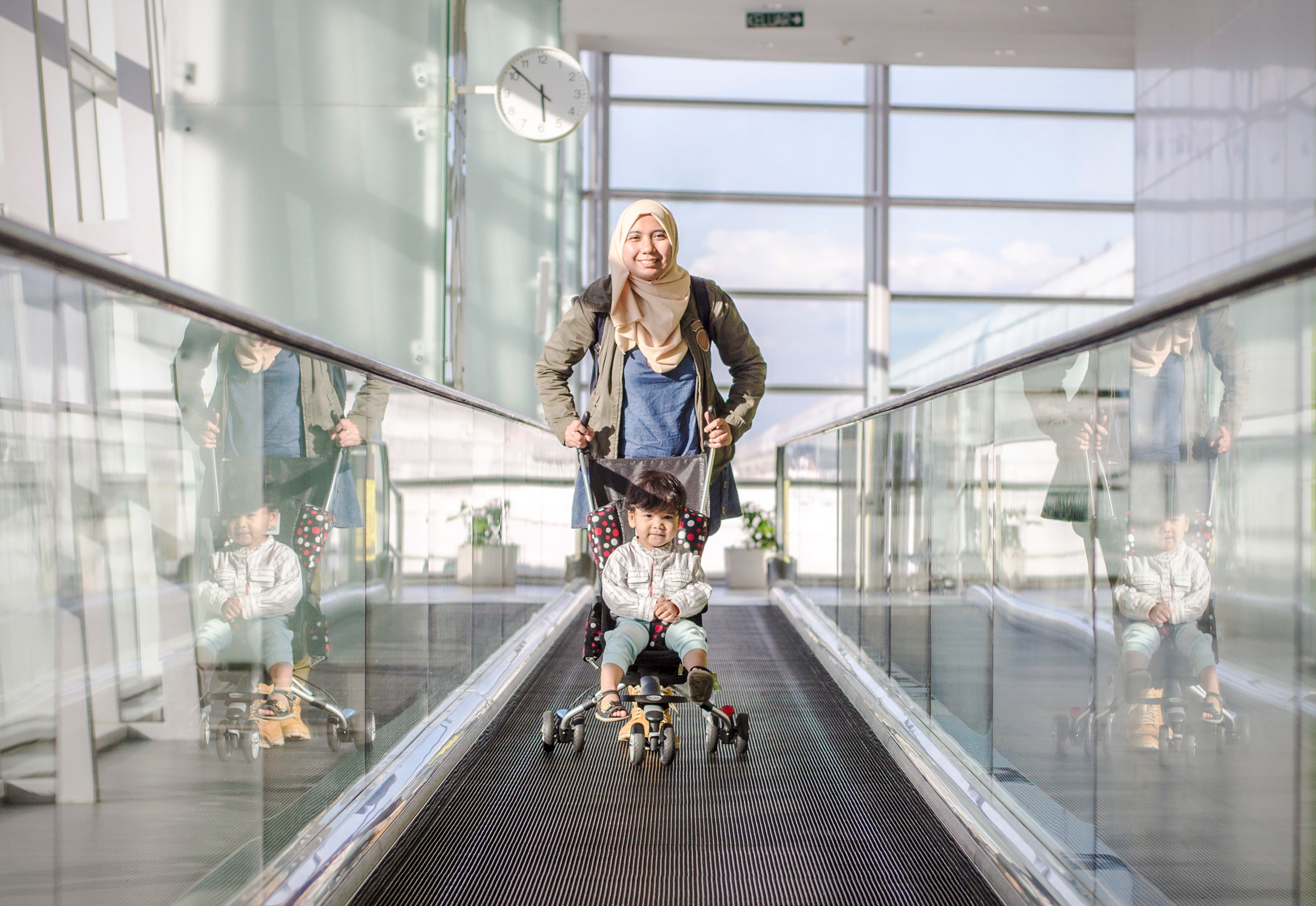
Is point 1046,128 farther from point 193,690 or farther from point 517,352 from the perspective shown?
point 193,690

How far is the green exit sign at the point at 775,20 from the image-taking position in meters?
8.70

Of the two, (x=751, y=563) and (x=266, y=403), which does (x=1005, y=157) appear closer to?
(x=751, y=563)

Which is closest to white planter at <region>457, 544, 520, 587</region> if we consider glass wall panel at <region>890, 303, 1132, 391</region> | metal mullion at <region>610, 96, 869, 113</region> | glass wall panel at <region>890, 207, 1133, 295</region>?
glass wall panel at <region>890, 303, 1132, 391</region>

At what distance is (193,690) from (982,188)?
9706 mm

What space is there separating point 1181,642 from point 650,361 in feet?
5.92

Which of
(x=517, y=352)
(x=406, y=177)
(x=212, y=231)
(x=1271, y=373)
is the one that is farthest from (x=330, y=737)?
(x=517, y=352)

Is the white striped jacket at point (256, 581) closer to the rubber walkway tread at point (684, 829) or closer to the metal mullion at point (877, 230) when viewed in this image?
the rubber walkway tread at point (684, 829)

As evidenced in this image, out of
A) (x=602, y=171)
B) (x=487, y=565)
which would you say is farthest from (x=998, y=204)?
(x=487, y=565)

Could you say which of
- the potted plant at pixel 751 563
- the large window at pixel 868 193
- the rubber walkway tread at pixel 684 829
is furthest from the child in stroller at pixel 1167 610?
the large window at pixel 868 193

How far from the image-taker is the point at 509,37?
287 inches

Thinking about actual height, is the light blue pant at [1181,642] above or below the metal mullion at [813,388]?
below

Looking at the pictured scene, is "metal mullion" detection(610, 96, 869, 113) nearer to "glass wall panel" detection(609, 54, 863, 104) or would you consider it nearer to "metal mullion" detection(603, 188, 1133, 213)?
"glass wall panel" detection(609, 54, 863, 104)

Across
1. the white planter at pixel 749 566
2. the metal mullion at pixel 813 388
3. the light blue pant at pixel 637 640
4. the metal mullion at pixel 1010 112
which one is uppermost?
the metal mullion at pixel 1010 112

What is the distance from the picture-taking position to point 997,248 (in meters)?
9.87
